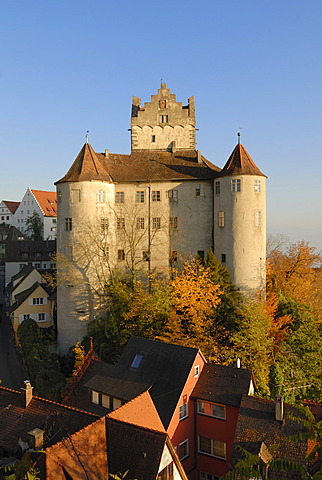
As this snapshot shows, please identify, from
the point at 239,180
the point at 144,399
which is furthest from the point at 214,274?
the point at 144,399

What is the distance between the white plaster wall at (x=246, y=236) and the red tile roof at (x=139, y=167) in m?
4.05

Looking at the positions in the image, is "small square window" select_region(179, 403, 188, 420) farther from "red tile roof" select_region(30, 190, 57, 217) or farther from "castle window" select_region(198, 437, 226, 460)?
"red tile roof" select_region(30, 190, 57, 217)

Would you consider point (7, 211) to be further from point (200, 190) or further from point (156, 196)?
point (200, 190)

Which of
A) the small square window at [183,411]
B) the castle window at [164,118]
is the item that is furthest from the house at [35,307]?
the small square window at [183,411]

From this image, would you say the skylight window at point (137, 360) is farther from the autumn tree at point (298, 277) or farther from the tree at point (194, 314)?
the autumn tree at point (298, 277)

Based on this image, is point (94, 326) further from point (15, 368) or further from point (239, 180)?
point (239, 180)

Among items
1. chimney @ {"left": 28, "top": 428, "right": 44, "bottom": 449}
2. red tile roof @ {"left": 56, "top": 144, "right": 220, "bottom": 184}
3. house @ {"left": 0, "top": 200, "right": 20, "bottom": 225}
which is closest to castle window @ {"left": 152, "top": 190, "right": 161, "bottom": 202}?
red tile roof @ {"left": 56, "top": 144, "right": 220, "bottom": 184}

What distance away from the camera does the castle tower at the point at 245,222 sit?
98.1 feet

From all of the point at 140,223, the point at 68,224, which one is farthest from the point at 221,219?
the point at 68,224

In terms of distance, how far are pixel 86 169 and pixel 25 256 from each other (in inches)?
→ 975

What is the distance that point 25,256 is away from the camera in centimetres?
5200

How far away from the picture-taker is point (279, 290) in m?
35.2

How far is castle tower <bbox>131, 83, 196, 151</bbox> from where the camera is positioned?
39.3 m

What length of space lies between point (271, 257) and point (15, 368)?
28757mm
